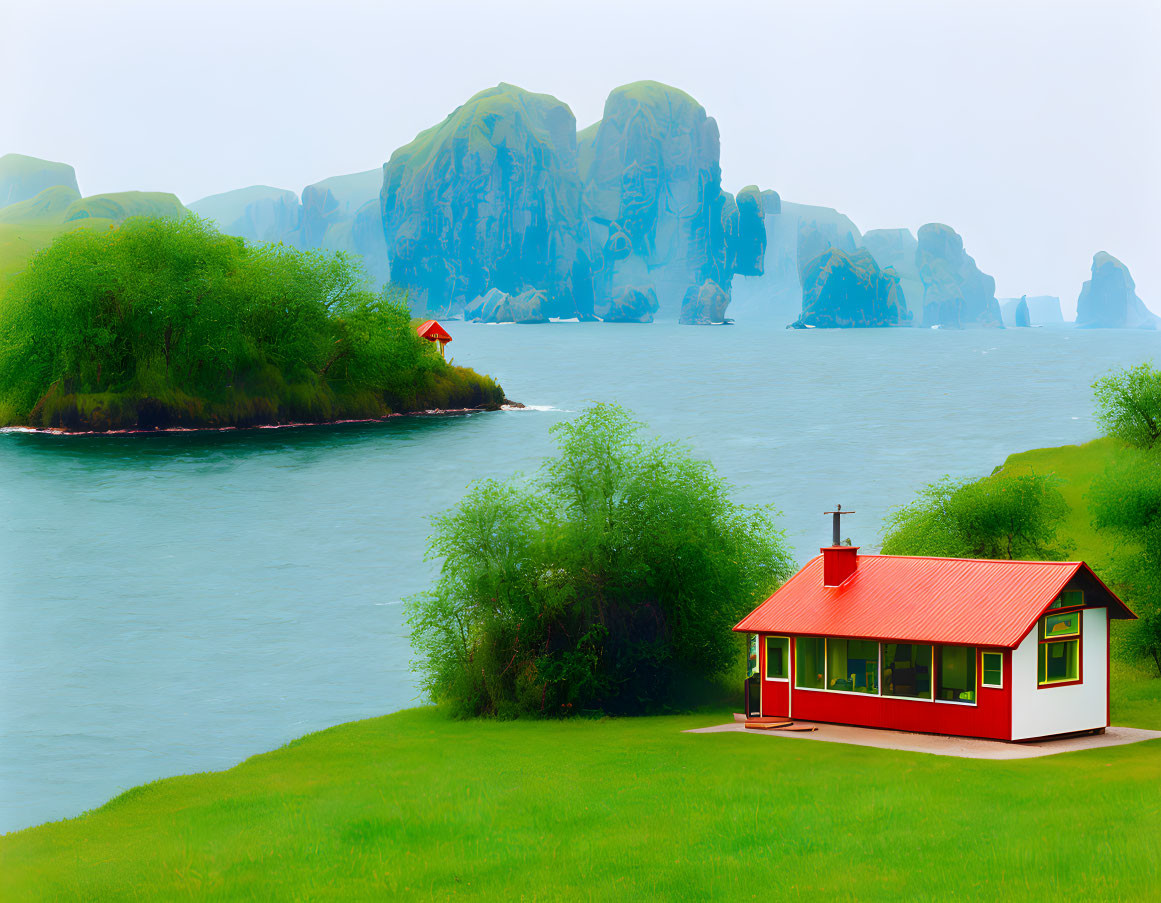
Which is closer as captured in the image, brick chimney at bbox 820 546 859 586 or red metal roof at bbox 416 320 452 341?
brick chimney at bbox 820 546 859 586

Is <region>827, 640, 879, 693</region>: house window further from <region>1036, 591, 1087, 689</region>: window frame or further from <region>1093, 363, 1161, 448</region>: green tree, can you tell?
<region>1093, 363, 1161, 448</region>: green tree

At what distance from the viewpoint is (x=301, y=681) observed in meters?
42.0

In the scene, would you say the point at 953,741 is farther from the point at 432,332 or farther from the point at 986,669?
the point at 432,332

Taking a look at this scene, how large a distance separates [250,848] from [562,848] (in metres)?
5.63

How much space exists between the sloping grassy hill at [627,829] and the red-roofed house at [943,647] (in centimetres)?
242

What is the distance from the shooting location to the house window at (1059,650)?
103 ft

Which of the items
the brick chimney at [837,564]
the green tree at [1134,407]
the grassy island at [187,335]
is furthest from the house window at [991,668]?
the grassy island at [187,335]

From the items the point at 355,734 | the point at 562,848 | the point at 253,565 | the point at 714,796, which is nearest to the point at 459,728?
the point at 355,734

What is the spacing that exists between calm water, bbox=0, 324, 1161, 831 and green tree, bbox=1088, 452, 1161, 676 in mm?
18040

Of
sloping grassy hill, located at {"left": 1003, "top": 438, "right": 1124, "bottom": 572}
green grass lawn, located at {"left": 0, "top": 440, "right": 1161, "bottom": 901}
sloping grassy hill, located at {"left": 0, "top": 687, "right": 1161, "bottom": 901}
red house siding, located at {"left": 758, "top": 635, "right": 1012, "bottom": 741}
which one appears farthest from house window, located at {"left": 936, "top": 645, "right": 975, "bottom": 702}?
sloping grassy hill, located at {"left": 1003, "top": 438, "right": 1124, "bottom": 572}

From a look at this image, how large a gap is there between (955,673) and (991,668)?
1.01 metres

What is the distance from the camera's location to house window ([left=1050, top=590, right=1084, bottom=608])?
31703 millimetres

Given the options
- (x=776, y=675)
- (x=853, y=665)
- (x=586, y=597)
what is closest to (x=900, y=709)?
(x=853, y=665)

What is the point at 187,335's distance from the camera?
10725cm
